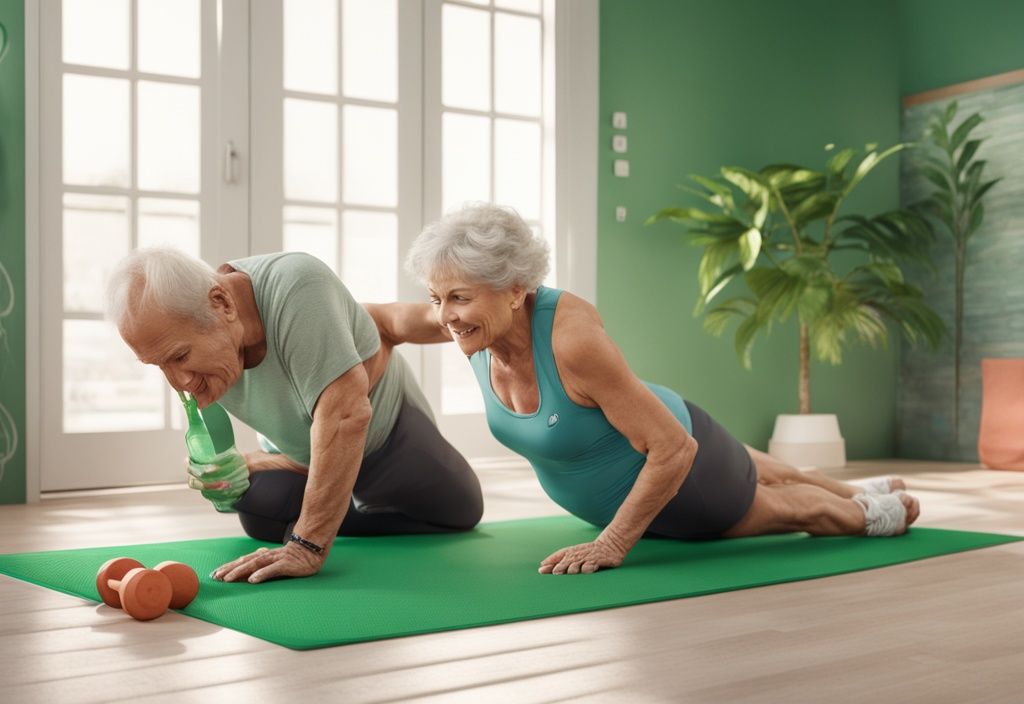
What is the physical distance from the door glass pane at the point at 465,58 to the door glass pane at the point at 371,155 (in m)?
0.31

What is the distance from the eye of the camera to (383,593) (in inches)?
81.9

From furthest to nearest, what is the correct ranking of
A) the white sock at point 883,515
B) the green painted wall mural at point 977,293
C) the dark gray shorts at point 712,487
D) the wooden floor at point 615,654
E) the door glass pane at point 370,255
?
the green painted wall mural at point 977,293 < the door glass pane at point 370,255 < the white sock at point 883,515 < the dark gray shorts at point 712,487 < the wooden floor at point 615,654

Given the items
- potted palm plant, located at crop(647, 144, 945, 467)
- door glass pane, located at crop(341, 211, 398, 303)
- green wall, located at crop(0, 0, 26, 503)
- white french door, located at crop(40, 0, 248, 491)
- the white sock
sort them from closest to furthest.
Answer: the white sock → green wall, located at crop(0, 0, 26, 503) → white french door, located at crop(40, 0, 248, 491) → door glass pane, located at crop(341, 211, 398, 303) → potted palm plant, located at crop(647, 144, 945, 467)

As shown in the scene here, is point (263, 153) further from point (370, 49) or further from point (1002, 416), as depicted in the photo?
point (1002, 416)

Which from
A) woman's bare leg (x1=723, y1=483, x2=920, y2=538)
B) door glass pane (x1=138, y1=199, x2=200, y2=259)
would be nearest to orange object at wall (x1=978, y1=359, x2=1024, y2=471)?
woman's bare leg (x1=723, y1=483, x2=920, y2=538)

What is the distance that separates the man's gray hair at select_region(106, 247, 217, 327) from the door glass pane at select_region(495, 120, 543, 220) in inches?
126

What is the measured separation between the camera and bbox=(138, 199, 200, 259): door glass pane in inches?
170

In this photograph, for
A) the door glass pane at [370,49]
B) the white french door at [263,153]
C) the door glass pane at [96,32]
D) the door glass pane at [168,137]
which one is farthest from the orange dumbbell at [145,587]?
the door glass pane at [370,49]

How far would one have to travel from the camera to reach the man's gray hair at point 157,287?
201 cm

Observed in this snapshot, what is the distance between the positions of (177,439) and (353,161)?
1.30 meters

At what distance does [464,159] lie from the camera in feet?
16.7

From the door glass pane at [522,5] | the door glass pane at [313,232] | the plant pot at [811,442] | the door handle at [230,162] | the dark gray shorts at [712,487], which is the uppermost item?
the door glass pane at [522,5]

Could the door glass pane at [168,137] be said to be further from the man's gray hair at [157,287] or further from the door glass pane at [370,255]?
the man's gray hair at [157,287]

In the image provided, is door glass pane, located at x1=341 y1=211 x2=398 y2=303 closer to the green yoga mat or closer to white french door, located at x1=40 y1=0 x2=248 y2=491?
white french door, located at x1=40 y1=0 x2=248 y2=491
